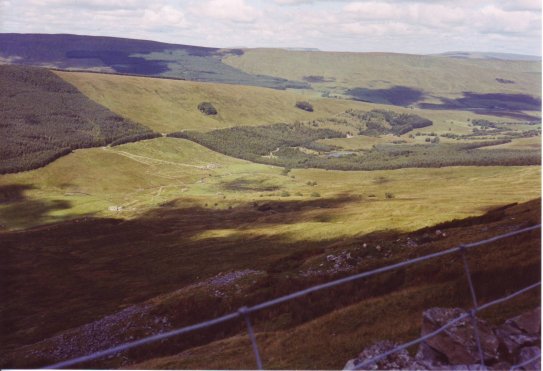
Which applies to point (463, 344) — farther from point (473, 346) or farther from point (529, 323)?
point (529, 323)

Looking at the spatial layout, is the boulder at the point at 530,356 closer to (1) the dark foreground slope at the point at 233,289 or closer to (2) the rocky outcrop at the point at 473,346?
(2) the rocky outcrop at the point at 473,346

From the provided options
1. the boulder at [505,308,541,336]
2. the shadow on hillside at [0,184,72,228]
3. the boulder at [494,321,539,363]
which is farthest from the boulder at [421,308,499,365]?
the shadow on hillside at [0,184,72,228]

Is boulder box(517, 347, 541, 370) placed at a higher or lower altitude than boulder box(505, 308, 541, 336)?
lower

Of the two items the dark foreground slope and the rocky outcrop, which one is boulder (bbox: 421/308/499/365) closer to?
the rocky outcrop

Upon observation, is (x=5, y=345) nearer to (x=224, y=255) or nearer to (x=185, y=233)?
(x=224, y=255)

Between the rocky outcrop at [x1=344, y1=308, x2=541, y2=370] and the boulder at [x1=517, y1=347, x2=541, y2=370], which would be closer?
the boulder at [x1=517, y1=347, x2=541, y2=370]

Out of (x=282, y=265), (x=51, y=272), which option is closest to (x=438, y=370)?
(x=282, y=265)

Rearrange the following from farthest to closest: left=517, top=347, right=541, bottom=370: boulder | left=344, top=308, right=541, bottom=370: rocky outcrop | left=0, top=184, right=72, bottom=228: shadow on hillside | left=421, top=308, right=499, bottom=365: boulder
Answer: left=0, top=184, right=72, bottom=228: shadow on hillside, left=421, top=308, right=499, bottom=365: boulder, left=344, top=308, right=541, bottom=370: rocky outcrop, left=517, top=347, right=541, bottom=370: boulder
